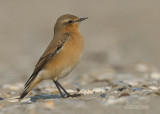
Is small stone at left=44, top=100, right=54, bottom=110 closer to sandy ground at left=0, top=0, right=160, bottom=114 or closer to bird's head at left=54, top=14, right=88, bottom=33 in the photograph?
sandy ground at left=0, top=0, right=160, bottom=114

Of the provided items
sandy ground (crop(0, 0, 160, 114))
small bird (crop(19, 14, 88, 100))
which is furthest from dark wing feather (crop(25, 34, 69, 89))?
sandy ground (crop(0, 0, 160, 114))

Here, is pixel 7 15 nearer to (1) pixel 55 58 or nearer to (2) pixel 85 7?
(2) pixel 85 7

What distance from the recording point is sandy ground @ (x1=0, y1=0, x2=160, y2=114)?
311 inches

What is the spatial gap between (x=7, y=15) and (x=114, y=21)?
23.7 feet

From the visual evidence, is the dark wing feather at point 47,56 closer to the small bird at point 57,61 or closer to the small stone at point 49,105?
the small bird at point 57,61

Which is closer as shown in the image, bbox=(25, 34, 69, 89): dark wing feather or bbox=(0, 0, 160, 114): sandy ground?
bbox=(0, 0, 160, 114): sandy ground

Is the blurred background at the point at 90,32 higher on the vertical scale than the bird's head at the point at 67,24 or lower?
higher

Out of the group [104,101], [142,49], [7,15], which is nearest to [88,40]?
[142,49]

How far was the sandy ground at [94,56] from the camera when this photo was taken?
25.9 ft

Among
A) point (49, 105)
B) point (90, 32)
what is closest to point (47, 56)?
point (49, 105)

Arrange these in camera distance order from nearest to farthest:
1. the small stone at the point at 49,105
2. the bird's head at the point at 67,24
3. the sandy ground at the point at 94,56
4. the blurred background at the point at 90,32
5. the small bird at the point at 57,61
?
the small stone at the point at 49,105 → the sandy ground at the point at 94,56 → the small bird at the point at 57,61 → the bird's head at the point at 67,24 → the blurred background at the point at 90,32

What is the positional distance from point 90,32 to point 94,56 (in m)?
5.74

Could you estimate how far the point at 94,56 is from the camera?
1872 cm

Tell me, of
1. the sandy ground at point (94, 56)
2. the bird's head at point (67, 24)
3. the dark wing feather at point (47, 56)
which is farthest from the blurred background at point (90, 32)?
Answer: the dark wing feather at point (47, 56)
